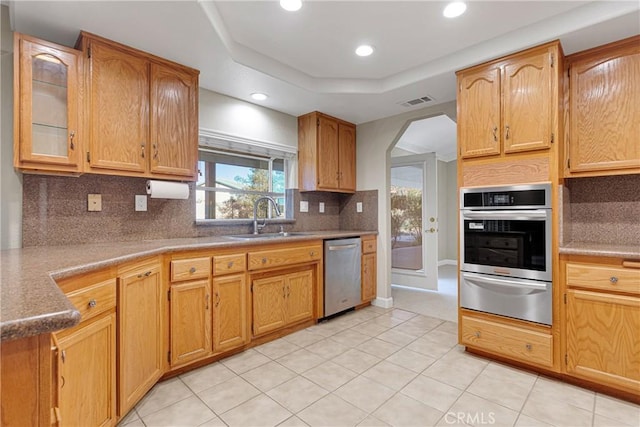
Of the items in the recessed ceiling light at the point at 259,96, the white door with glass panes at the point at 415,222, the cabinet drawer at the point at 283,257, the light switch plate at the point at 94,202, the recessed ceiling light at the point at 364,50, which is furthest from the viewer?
the white door with glass panes at the point at 415,222

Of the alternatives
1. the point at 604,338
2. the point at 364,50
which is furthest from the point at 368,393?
the point at 364,50

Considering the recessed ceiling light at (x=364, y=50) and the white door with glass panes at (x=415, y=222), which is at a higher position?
the recessed ceiling light at (x=364, y=50)

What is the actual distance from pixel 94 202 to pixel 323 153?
90.1 inches

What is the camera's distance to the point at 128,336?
1.74 meters

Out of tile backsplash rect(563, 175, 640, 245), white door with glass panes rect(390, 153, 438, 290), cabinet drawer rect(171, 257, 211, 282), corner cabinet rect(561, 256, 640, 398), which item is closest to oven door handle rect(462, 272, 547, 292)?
corner cabinet rect(561, 256, 640, 398)

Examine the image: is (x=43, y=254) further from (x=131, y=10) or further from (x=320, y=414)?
(x=320, y=414)

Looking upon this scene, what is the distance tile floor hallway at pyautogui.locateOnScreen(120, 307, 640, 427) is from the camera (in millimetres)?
1744

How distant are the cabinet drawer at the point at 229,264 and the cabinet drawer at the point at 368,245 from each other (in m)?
1.61

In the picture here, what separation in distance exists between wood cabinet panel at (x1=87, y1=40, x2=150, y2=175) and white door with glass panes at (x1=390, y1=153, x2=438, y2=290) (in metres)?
3.64

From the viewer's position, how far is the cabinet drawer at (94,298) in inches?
53.7

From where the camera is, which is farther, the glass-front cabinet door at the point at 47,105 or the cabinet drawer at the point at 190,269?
the cabinet drawer at the point at 190,269

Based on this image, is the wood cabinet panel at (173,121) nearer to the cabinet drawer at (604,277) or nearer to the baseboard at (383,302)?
the baseboard at (383,302)

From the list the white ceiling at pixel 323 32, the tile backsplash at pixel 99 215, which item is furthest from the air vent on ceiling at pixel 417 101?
the tile backsplash at pixel 99 215

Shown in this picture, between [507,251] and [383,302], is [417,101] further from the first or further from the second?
[383,302]
